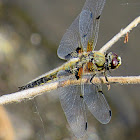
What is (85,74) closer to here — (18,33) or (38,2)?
(18,33)

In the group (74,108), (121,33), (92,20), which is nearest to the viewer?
(74,108)

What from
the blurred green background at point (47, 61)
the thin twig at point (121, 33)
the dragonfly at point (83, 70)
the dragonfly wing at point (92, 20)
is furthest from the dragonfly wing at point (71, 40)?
the blurred green background at point (47, 61)

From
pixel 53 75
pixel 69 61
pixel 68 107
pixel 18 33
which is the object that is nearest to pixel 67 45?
pixel 69 61

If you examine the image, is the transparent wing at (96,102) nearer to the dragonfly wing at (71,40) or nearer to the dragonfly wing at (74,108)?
the dragonfly wing at (74,108)

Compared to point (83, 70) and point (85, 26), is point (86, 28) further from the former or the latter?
point (83, 70)

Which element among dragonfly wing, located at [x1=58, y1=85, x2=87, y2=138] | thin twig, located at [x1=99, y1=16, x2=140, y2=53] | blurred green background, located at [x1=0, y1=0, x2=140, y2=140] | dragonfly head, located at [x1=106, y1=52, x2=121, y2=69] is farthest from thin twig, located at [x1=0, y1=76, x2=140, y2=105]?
blurred green background, located at [x1=0, y1=0, x2=140, y2=140]

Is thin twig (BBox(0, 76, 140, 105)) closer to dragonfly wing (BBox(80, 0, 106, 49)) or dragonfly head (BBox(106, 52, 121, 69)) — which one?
dragonfly head (BBox(106, 52, 121, 69))

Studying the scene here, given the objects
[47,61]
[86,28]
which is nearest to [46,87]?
[86,28]

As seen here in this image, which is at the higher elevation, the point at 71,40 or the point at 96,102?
the point at 71,40

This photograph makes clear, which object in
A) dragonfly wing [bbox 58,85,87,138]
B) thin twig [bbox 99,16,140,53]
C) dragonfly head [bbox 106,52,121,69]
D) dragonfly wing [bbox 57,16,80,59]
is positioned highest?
dragonfly wing [bbox 57,16,80,59]
